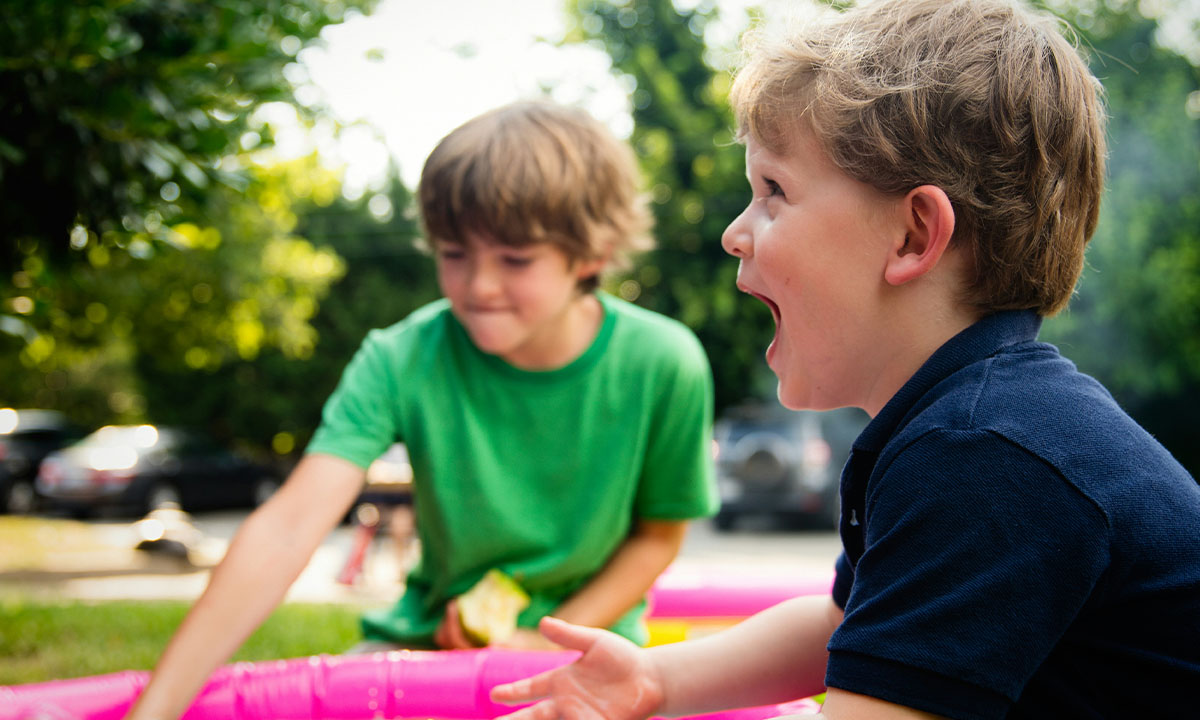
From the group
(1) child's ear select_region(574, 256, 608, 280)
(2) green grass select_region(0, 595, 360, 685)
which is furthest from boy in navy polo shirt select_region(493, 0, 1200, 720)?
(2) green grass select_region(0, 595, 360, 685)

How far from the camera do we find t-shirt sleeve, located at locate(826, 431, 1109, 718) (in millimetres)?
953

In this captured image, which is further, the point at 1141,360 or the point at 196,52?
the point at 1141,360

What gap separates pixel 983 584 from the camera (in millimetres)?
956

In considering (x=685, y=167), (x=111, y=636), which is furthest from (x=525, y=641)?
(x=685, y=167)

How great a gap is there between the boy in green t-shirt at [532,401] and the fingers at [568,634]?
77 cm

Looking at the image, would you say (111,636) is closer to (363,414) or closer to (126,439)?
(363,414)

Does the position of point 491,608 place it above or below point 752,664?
below

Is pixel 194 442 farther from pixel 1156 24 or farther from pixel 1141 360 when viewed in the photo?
pixel 1156 24

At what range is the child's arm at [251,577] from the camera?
1647mm

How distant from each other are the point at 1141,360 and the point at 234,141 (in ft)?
52.2

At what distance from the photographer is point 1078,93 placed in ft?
3.93

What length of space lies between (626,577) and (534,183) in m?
0.95

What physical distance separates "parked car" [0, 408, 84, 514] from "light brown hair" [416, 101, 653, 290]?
16.6m

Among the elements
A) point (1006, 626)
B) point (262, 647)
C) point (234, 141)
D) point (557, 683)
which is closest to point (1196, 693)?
point (1006, 626)
